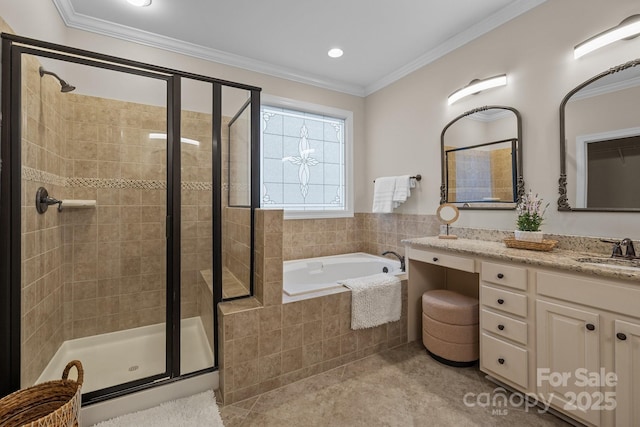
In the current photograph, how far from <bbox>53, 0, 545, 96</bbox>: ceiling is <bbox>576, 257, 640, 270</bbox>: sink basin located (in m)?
1.76

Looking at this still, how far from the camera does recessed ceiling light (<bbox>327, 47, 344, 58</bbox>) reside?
264 cm

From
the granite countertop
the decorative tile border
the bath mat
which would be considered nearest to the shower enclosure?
the decorative tile border

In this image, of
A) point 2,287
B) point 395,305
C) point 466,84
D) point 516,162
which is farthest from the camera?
point 466,84

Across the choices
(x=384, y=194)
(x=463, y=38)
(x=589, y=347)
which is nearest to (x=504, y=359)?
(x=589, y=347)

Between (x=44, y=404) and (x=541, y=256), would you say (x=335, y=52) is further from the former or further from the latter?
(x=44, y=404)

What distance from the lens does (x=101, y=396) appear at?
4.94 feet

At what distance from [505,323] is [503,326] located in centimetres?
3

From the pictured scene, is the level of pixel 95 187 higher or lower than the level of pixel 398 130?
lower

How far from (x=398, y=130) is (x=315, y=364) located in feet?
8.18

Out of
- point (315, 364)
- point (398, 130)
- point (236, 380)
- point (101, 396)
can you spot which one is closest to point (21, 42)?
point (101, 396)

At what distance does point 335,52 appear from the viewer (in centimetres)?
269

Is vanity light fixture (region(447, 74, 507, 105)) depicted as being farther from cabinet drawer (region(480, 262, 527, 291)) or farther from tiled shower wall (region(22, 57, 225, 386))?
tiled shower wall (region(22, 57, 225, 386))

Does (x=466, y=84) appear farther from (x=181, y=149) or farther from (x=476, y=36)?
(x=181, y=149)

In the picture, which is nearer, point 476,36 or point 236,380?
point 236,380
